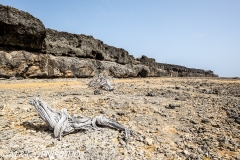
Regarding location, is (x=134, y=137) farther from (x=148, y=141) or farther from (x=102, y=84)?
(x=102, y=84)

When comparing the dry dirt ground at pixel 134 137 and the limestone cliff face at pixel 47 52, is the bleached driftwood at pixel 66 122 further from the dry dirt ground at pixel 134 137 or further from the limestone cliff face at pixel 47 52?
the limestone cliff face at pixel 47 52

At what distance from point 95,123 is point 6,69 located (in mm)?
8998

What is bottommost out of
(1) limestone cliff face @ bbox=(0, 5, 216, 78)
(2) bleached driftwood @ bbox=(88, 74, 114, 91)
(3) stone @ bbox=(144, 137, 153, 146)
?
(3) stone @ bbox=(144, 137, 153, 146)

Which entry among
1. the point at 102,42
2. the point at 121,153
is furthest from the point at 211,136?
the point at 102,42

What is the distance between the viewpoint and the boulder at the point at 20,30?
417 inches

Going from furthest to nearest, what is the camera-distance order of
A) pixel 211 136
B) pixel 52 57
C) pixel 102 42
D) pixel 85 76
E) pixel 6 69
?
pixel 102 42 < pixel 85 76 < pixel 52 57 < pixel 6 69 < pixel 211 136

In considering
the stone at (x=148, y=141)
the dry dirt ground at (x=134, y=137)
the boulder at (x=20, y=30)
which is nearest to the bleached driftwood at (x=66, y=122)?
the dry dirt ground at (x=134, y=137)

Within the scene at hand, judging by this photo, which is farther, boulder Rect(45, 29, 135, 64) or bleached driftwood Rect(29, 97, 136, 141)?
boulder Rect(45, 29, 135, 64)

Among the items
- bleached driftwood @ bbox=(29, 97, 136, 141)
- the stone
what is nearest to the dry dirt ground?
the stone

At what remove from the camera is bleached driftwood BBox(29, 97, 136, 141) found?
11.5 ft

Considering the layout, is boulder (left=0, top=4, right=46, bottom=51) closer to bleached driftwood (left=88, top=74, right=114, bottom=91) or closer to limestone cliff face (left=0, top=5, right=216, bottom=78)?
limestone cliff face (left=0, top=5, right=216, bottom=78)

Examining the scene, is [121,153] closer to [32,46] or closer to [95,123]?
[95,123]

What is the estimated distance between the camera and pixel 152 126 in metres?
4.04

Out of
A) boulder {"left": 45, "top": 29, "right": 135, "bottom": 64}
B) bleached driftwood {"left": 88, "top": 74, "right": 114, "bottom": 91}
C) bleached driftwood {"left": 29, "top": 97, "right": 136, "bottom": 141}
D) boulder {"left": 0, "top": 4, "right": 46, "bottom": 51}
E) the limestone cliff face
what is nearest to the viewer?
bleached driftwood {"left": 29, "top": 97, "right": 136, "bottom": 141}
